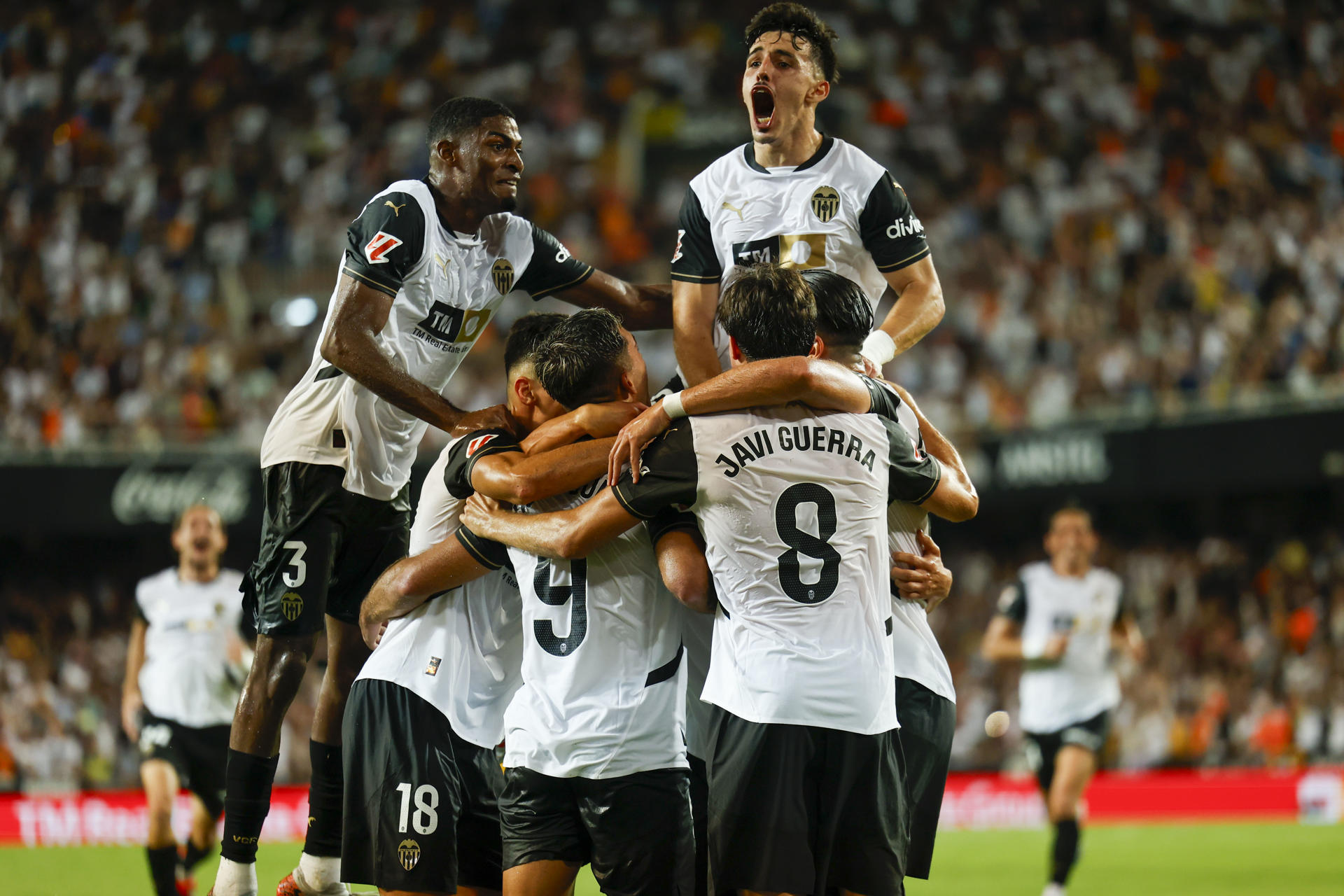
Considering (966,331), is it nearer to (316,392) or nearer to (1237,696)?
(1237,696)

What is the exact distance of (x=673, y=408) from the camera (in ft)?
13.1

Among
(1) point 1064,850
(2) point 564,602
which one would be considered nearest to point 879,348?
(2) point 564,602

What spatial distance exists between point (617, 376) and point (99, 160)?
17.4m

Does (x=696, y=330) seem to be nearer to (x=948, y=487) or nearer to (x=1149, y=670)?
(x=948, y=487)

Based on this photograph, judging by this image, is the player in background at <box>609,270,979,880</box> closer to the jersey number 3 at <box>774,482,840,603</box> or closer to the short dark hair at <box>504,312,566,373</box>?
the jersey number 3 at <box>774,482,840,603</box>

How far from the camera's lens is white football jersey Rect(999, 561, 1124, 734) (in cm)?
1023

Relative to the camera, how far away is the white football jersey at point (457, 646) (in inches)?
176

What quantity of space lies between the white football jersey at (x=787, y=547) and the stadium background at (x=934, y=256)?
39.5 feet

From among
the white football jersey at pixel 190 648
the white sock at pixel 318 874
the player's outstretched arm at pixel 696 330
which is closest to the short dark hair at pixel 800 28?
the player's outstretched arm at pixel 696 330

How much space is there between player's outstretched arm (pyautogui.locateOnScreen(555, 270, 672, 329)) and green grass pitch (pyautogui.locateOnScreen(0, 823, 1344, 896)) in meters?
5.13

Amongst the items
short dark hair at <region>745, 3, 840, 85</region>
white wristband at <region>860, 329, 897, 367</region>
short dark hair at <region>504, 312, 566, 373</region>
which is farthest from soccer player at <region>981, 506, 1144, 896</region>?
short dark hair at <region>504, 312, 566, 373</region>

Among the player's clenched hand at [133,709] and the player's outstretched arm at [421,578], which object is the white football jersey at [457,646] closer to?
the player's outstretched arm at [421,578]

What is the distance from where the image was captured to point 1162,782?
1443 centimetres

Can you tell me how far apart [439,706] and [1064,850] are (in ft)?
20.4
